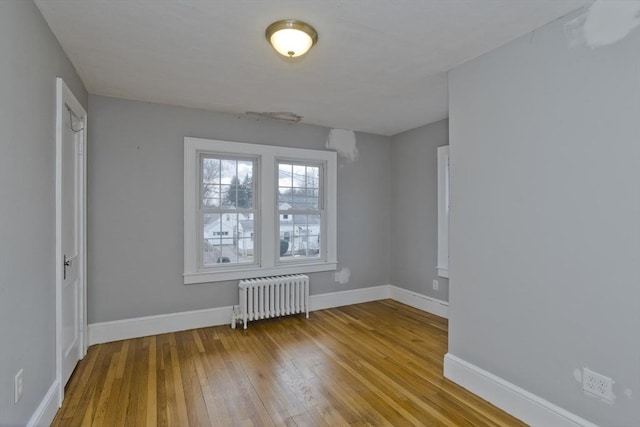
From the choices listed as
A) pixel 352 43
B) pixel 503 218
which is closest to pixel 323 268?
pixel 503 218

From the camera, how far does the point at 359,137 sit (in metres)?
4.76

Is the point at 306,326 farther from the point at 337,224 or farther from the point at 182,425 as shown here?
the point at 182,425

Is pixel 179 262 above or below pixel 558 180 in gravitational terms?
below

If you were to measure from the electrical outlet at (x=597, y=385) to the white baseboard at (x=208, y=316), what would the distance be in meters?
2.24

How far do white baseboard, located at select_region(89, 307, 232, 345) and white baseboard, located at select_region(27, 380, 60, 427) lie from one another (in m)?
1.16

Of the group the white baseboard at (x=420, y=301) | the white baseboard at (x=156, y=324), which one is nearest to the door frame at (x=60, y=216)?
the white baseboard at (x=156, y=324)

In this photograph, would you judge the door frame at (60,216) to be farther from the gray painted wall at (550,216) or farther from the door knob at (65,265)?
the gray painted wall at (550,216)


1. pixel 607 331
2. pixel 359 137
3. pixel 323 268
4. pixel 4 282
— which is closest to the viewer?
pixel 4 282

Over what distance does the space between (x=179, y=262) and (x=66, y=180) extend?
55.3 inches

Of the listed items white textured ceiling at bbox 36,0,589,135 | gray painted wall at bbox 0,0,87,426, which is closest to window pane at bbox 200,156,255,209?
white textured ceiling at bbox 36,0,589,135

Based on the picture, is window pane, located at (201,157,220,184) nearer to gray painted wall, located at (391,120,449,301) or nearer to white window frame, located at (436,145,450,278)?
gray painted wall, located at (391,120,449,301)

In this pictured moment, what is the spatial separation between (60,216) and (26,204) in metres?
0.50

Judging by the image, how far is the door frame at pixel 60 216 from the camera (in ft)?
7.23

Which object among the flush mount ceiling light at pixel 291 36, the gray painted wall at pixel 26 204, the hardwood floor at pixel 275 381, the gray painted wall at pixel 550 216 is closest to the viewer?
the gray painted wall at pixel 26 204
